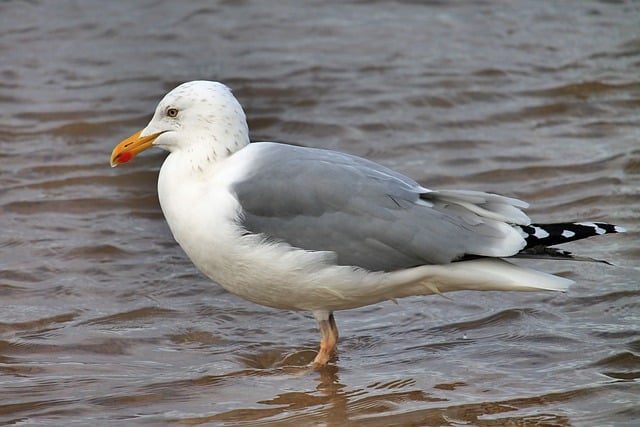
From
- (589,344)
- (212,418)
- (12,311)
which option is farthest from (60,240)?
(589,344)

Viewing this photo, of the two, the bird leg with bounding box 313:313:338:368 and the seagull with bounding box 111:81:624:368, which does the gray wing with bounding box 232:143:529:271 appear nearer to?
the seagull with bounding box 111:81:624:368

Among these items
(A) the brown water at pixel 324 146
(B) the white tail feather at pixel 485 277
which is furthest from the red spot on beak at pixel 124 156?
(B) the white tail feather at pixel 485 277

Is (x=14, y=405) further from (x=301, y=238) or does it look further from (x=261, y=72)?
(x=261, y=72)

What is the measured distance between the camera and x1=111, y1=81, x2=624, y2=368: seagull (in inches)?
201

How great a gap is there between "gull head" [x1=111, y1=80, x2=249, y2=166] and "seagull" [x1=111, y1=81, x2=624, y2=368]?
5.3 inches

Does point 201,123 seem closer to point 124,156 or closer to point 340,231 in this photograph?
point 124,156

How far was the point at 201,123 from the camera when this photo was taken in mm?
5430

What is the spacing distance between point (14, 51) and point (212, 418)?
6.50m

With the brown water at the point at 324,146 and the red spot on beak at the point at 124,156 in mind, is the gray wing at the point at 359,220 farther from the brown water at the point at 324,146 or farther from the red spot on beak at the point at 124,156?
the red spot on beak at the point at 124,156

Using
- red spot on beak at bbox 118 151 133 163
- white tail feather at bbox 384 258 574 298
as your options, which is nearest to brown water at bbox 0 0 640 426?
white tail feather at bbox 384 258 574 298

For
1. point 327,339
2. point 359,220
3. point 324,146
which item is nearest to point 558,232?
point 359,220

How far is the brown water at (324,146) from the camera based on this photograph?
503 cm

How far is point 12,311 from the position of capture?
611 centimetres

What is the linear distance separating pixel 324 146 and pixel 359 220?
3.46m
